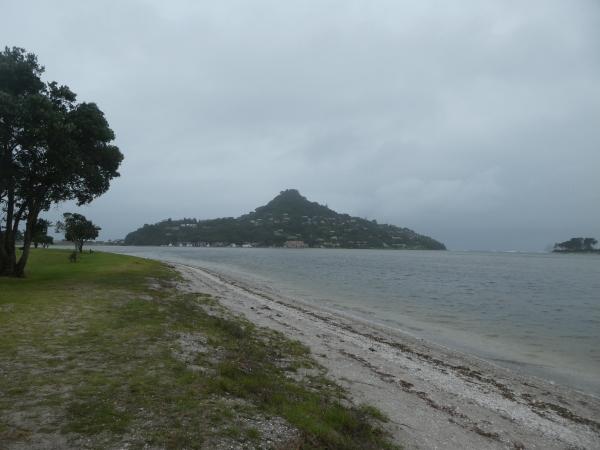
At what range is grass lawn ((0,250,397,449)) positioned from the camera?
637 centimetres

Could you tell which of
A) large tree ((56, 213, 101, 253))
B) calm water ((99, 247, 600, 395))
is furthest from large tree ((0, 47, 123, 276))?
large tree ((56, 213, 101, 253))

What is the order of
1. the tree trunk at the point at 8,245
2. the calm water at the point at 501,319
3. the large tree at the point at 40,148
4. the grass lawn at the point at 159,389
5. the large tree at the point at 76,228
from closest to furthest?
the grass lawn at the point at 159,389
the calm water at the point at 501,319
the large tree at the point at 40,148
the tree trunk at the point at 8,245
the large tree at the point at 76,228

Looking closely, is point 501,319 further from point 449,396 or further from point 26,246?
point 26,246

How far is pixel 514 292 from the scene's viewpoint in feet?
150

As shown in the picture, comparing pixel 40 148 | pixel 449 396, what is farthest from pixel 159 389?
pixel 40 148

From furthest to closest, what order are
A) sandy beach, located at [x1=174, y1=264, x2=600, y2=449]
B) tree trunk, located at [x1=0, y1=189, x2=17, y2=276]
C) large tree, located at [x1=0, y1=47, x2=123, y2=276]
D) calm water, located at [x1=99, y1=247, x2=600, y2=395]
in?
tree trunk, located at [x1=0, y1=189, x2=17, y2=276] < large tree, located at [x1=0, y1=47, x2=123, y2=276] < calm water, located at [x1=99, y1=247, x2=600, y2=395] < sandy beach, located at [x1=174, y1=264, x2=600, y2=449]

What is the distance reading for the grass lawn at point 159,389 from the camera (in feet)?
20.9

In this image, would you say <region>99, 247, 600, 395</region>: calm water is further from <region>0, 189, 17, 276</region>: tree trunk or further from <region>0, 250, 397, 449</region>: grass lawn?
<region>0, 189, 17, 276</region>: tree trunk

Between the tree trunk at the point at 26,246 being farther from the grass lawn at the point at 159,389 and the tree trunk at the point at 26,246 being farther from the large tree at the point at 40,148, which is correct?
the grass lawn at the point at 159,389

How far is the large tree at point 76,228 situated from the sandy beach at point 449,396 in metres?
59.8

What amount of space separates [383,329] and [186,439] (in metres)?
17.4

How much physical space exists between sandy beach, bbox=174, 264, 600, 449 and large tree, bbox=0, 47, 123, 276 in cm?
1659

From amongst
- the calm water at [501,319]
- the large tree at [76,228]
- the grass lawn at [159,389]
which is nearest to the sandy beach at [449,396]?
the grass lawn at [159,389]

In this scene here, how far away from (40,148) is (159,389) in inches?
864
